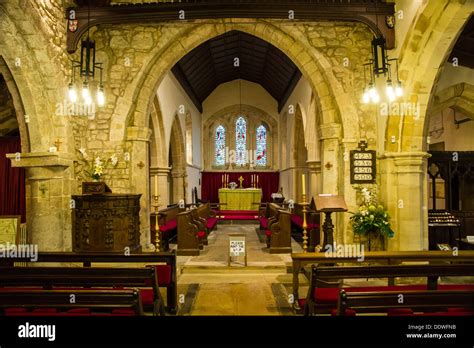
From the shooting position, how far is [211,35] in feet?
21.3

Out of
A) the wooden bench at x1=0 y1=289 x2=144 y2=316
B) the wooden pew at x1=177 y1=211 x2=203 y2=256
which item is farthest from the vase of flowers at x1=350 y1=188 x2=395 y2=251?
the wooden bench at x1=0 y1=289 x2=144 y2=316

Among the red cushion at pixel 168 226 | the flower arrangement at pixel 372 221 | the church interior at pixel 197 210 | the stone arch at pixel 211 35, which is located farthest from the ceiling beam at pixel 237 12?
the red cushion at pixel 168 226

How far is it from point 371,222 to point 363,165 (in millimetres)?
960

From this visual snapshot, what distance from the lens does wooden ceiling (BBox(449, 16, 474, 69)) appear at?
6453mm

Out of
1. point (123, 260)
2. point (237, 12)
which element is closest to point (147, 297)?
point (123, 260)

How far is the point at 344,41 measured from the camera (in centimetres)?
627

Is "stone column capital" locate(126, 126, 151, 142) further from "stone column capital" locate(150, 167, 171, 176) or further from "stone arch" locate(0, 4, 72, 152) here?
"stone column capital" locate(150, 167, 171, 176)

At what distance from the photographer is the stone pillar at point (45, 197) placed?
537cm

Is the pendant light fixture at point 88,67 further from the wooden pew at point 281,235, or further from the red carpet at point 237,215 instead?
the red carpet at point 237,215

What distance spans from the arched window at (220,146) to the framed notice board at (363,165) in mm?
11626
